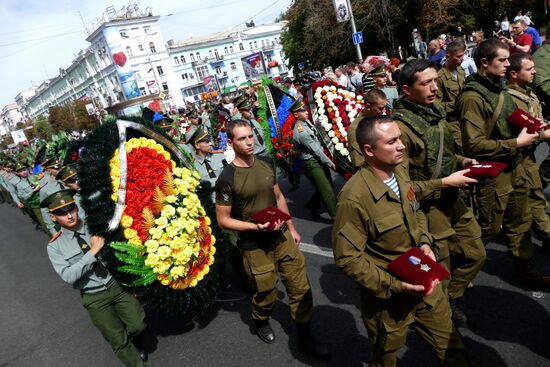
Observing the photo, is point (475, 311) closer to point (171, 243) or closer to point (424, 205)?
point (424, 205)

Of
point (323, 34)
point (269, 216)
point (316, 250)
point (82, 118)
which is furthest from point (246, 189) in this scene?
point (82, 118)

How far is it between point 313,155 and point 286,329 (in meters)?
2.87

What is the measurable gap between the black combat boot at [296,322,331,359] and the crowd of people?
0.01 meters

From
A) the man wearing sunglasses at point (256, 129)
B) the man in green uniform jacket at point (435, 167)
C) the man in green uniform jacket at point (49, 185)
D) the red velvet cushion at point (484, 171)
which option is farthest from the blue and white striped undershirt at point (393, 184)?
the man in green uniform jacket at point (49, 185)

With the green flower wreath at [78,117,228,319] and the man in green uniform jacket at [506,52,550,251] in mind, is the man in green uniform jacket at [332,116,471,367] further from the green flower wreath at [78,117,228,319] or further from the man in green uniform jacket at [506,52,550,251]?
the green flower wreath at [78,117,228,319]

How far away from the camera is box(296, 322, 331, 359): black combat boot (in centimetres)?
346

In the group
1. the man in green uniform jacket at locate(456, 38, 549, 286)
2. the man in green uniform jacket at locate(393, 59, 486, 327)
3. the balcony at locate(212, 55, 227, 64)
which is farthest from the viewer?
the balcony at locate(212, 55, 227, 64)

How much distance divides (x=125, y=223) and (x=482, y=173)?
3.07 metres

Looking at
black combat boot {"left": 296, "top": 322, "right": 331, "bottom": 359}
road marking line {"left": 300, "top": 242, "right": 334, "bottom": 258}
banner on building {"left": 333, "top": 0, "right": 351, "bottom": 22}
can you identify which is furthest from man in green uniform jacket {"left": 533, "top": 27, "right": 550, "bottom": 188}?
banner on building {"left": 333, "top": 0, "right": 351, "bottom": 22}

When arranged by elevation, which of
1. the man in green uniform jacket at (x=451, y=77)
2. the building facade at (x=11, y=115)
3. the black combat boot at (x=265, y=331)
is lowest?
the black combat boot at (x=265, y=331)

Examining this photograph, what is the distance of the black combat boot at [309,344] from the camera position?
3463 millimetres

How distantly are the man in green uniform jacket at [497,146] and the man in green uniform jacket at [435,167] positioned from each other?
336 millimetres

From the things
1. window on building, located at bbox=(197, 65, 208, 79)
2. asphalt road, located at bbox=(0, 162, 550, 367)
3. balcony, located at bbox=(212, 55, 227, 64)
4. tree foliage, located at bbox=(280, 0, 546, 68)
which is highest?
balcony, located at bbox=(212, 55, 227, 64)

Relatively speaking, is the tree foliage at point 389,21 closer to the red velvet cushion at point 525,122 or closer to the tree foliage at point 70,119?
the red velvet cushion at point 525,122
